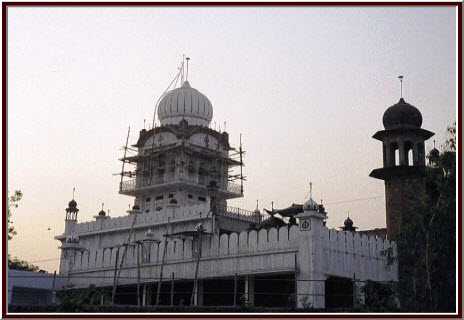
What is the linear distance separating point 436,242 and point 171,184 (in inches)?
1033

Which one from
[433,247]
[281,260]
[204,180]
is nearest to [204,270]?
[281,260]

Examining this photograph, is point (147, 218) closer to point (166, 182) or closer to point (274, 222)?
point (166, 182)

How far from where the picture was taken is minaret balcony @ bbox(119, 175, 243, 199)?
45.6m

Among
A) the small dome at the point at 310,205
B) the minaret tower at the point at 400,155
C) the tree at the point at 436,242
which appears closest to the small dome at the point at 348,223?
the minaret tower at the point at 400,155

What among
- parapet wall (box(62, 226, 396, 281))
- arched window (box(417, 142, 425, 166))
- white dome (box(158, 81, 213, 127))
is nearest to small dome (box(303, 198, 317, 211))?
parapet wall (box(62, 226, 396, 281))

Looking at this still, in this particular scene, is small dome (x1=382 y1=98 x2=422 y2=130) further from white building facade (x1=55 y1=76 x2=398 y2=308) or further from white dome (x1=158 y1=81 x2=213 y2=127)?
white dome (x1=158 y1=81 x2=213 y2=127)

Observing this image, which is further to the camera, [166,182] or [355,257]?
[166,182]

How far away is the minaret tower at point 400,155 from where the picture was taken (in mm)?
32594

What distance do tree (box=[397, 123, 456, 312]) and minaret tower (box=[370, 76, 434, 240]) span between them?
31.8 feet

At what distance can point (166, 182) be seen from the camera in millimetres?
45844

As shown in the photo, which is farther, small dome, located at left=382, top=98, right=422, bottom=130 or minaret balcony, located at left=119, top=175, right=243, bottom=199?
minaret balcony, located at left=119, top=175, right=243, bottom=199

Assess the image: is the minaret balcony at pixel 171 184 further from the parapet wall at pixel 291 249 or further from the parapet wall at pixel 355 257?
the parapet wall at pixel 355 257

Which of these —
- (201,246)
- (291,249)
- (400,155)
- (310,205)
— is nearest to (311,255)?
(291,249)

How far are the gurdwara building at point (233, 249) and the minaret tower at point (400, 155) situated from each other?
50mm
